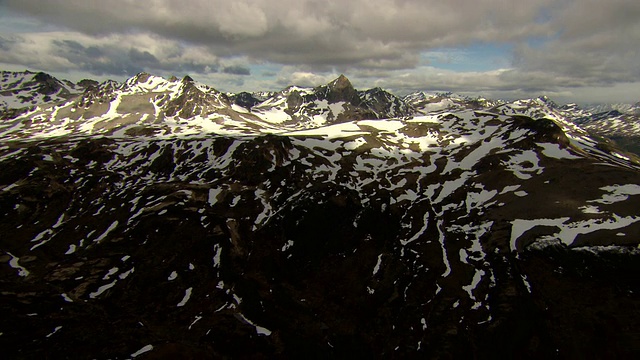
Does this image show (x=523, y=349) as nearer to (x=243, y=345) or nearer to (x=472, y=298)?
(x=472, y=298)

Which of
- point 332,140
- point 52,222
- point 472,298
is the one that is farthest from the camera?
point 332,140

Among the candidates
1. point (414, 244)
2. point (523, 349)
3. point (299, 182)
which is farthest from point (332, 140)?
point (523, 349)

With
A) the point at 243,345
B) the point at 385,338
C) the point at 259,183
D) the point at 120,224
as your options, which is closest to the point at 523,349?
the point at 385,338

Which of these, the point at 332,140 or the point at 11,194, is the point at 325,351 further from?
the point at 11,194

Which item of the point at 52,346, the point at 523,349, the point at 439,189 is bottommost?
the point at 523,349

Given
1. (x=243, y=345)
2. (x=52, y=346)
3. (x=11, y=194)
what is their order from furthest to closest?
(x=11, y=194), (x=243, y=345), (x=52, y=346)

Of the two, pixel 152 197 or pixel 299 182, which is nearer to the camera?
pixel 152 197

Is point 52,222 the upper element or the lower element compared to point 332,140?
lower
